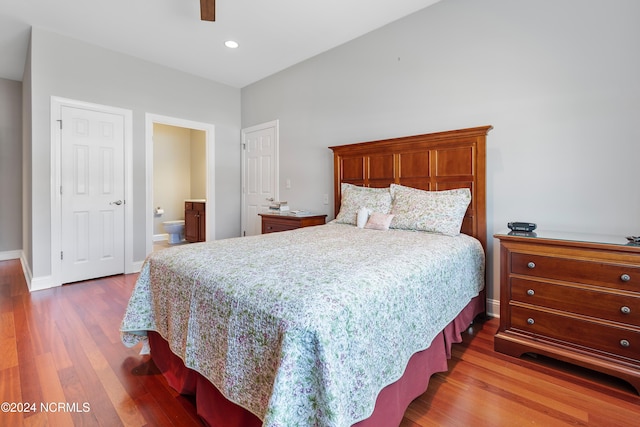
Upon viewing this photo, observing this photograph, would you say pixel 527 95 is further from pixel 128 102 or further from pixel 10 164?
pixel 10 164

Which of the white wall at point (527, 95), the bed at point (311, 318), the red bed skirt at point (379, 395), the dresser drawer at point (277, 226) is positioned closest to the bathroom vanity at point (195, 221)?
the dresser drawer at point (277, 226)

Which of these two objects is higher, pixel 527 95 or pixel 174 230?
pixel 527 95

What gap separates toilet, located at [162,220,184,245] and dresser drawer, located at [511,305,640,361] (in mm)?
5871

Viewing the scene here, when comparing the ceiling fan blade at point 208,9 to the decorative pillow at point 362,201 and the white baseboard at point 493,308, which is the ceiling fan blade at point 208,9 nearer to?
the decorative pillow at point 362,201

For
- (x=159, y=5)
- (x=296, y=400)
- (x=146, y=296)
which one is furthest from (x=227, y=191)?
(x=296, y=400)

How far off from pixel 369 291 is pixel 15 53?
5413 millimetres

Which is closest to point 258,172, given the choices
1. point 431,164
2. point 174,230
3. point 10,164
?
point 174,230

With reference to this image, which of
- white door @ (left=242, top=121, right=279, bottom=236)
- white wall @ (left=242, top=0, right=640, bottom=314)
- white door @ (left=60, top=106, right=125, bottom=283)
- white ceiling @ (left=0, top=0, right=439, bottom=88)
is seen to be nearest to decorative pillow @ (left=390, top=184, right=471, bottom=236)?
white wall @ (left=242, top=0, right=640, bottom=314)

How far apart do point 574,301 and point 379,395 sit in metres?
1.43

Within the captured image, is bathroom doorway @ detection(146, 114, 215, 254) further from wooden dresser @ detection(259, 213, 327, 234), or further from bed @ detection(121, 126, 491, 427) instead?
bed @ detection(121, 126, 491, 427)

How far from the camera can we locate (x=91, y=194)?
3670 millimetres

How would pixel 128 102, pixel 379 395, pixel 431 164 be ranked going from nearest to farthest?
pixel 379 395 → pixel 431 164 → pixel 128 102

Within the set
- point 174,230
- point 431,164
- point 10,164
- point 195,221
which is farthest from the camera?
point 174,230

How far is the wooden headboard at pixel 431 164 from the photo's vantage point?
2516 millimetres
